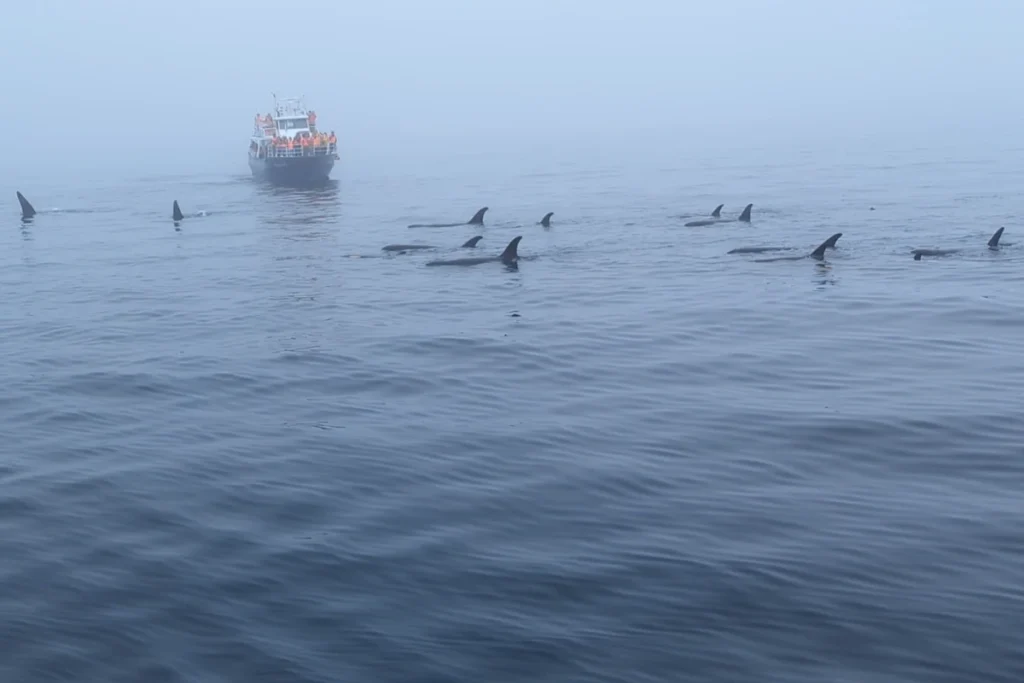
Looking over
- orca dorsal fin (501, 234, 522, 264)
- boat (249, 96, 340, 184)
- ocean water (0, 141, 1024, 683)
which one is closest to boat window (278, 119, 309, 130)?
boat (249, 96, 340, 184)

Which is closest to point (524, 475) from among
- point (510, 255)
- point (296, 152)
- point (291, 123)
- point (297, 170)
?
point (510, 255)

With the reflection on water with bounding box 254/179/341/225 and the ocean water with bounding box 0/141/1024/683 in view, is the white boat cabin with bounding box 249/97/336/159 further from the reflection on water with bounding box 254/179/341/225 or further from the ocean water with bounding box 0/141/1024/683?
the ocean water with bounding box 0/141/1024/683

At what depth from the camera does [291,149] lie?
86.1 meters

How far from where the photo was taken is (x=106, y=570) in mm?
12039

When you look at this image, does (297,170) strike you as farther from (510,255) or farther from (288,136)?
(510,255)

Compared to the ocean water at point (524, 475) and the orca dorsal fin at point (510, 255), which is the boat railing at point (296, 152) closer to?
the ocean water at point (524, 475)

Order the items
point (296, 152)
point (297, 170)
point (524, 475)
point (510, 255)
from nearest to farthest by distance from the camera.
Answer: point (524, 475) < point (510, 255) < point (297, 170) < point (296, 152)

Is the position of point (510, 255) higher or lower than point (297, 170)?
lower

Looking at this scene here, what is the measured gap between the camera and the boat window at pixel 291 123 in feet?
299

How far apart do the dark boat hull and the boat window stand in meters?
5.89

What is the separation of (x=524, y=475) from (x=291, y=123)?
264 ft

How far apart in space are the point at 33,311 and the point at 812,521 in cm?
2385

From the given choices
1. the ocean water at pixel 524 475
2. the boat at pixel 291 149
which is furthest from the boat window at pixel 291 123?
the ocean water at pixel 524 475

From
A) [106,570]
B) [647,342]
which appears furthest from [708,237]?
[106,570]
